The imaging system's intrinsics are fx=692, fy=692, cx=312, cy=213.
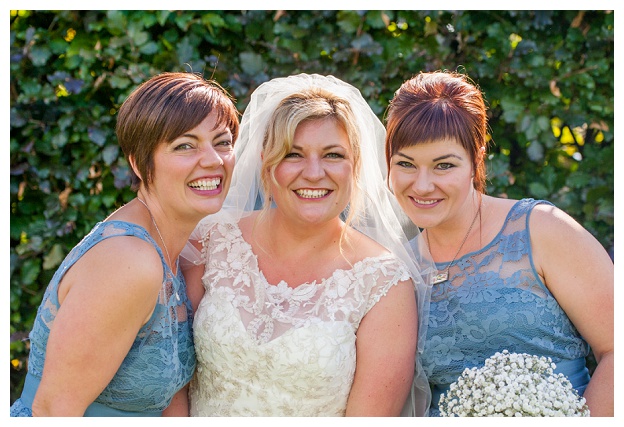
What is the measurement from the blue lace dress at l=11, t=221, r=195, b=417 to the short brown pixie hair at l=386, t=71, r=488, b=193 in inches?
47.5

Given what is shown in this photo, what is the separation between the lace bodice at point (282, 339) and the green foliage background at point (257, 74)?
1.29 meters

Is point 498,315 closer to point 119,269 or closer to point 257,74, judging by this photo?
point 119,269

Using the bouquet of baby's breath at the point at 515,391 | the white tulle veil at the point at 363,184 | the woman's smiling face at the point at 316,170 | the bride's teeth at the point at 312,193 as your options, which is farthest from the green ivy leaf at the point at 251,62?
the bouquet of baby's breath at the point at 515,391

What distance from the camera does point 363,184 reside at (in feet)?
11.3

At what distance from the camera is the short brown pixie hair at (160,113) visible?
9.44ft

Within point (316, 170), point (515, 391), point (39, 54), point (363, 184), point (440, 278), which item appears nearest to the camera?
point (515, 391)

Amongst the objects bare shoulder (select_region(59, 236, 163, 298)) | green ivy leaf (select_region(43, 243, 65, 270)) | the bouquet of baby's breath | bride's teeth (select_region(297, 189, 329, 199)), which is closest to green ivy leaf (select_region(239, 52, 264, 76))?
bride's teeth (select_region(297, 189, 329, 199))

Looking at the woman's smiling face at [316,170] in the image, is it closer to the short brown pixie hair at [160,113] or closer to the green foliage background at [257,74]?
the short brown pixie hair at [160,113]

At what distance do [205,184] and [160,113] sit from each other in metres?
0.36

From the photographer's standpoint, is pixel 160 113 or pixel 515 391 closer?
pixel 515 391

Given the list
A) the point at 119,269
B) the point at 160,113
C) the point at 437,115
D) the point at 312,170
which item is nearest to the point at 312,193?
the point at 312,170

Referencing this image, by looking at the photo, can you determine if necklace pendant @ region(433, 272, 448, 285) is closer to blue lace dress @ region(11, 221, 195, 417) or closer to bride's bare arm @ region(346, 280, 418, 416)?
bride's bare arm @ region(346, 280, 418, 416)

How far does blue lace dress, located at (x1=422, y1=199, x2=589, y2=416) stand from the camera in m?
3.09
